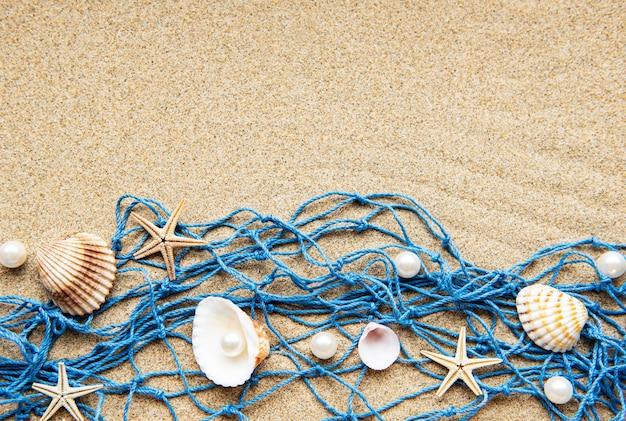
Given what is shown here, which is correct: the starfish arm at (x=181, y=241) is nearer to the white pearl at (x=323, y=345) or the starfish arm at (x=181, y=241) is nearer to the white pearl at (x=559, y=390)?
the white pearl at (x=323, y=345)

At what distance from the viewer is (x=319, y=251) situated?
187 centimetres

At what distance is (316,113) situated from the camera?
201 cm

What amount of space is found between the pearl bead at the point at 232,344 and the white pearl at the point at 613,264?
1.28 meters

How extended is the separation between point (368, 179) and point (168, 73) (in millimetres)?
862

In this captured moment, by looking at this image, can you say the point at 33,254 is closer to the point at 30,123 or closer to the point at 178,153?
the point at 30,123

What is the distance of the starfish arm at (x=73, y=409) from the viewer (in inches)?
68.1

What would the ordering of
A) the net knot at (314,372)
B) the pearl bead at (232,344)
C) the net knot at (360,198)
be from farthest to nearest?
the net knot at (360,198), the net knot at (314,372), the pearl bead at (232,344)

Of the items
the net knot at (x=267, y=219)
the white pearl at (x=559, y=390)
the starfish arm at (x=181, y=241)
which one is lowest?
the white pearl at (x=559, y=390)

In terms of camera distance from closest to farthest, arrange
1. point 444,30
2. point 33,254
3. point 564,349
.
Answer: point 564,349 → point 33,254 → point 444,30

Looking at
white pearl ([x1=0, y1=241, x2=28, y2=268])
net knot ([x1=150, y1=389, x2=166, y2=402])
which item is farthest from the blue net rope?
white pearl ([x1=0, y1=241, x2=28, y2=268])

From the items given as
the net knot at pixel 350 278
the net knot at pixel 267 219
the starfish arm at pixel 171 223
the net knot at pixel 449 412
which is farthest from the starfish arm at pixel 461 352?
the starfish arm at pixel 171 223

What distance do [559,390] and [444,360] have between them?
0.38 meters

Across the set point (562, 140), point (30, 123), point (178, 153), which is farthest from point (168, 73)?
point (562, 140)

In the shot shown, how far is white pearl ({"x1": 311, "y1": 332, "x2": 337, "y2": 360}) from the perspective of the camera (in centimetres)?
175
